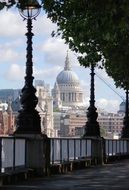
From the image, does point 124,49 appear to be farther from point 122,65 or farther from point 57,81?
point 57,81

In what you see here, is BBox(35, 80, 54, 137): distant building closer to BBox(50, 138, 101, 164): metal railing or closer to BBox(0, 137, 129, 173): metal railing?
BBox(0, 137, 129, 173): metal railing

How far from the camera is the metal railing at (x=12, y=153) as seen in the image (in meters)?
19.5

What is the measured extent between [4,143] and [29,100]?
11.4 feet

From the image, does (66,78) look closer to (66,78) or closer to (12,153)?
(66,78)

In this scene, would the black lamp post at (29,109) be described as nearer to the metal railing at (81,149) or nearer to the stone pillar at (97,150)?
the metal railing at (81,149)

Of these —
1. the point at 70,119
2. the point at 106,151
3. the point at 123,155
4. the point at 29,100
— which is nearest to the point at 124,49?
the point at 29,100

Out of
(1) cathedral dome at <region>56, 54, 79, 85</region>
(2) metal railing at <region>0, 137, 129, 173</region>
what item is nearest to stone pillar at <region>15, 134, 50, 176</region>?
(2) metal railing at <region>0, 137, 129, 173</region>

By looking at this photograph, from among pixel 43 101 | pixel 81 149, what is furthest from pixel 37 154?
pixel 43 101

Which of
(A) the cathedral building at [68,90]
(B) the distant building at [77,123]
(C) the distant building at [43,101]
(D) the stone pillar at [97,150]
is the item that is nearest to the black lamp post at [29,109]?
(D) the stone pillar at [97,150]

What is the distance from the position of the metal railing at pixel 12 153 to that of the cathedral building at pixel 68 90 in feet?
480

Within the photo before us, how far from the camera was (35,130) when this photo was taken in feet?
75.2

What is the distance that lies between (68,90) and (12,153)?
161 m

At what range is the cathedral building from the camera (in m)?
173

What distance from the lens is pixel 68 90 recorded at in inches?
7141
